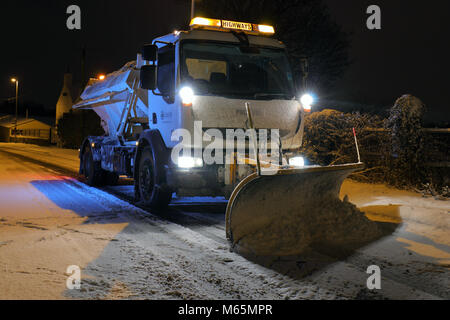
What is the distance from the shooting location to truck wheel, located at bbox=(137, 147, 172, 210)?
7.29m

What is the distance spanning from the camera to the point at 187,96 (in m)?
6.62

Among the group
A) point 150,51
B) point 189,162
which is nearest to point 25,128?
point 150,51

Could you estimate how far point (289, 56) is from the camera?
25.2 ft

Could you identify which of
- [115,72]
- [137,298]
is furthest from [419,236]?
[115,72]

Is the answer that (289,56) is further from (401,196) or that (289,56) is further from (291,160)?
(401,196)

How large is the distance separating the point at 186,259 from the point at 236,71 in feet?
12.1

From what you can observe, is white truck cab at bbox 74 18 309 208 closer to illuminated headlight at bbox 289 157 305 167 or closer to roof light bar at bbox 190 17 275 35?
roof light bar at bbox 190 17 275 35

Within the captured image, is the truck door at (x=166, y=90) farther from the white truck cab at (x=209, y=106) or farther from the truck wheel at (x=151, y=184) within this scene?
the truck wheel at (x=151, y=184)

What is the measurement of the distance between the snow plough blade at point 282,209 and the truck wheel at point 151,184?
98.7 inches

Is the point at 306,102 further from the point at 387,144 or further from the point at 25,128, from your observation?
the point at 25,128

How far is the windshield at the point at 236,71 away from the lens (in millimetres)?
6945

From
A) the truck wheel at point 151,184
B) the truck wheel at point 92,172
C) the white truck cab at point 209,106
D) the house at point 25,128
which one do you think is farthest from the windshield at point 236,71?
the house at point 25,128

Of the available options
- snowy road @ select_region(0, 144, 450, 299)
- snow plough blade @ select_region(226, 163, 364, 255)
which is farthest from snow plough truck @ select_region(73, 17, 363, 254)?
snowy road @ select_region(0, 144, 450, 299)

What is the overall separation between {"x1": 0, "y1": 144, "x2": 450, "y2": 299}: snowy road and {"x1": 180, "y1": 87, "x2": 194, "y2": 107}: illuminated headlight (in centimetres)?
188
